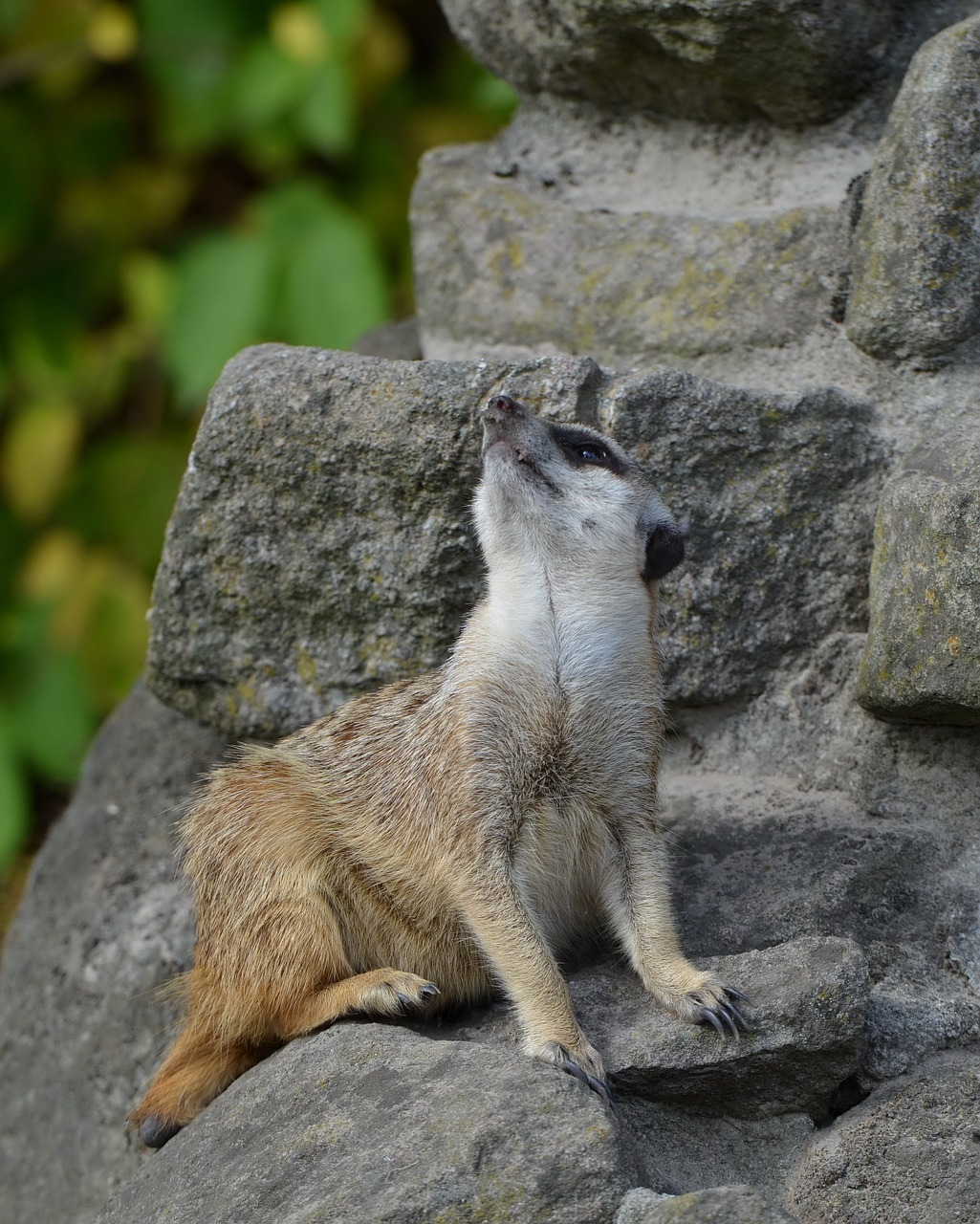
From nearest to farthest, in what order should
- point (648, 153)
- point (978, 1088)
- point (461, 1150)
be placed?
point (461, 1150)
point (978, 1088)
point (648, 153)

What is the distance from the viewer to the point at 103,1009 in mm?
3275

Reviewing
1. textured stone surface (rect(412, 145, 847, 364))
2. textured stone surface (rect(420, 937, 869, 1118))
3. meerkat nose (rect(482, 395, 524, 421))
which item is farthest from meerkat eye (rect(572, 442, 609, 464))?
textured stone surface (rect(420, 937, 869, 1118))

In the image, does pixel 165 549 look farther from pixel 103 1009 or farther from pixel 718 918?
pixel 718 918

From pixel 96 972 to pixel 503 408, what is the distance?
1.69 meters

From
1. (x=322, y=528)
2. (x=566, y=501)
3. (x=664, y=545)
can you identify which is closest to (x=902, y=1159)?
(x=664, y=545)

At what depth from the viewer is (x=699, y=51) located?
323cm

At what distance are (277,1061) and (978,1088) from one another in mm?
1171

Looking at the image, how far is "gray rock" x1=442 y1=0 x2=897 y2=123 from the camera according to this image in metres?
3.14

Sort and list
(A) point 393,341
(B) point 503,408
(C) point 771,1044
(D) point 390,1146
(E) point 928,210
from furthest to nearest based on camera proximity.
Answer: (A) point 393,341 → (E) point 928,210 → (B) point 503,408 → (C) point 771,1044 → (D) point 390,1146

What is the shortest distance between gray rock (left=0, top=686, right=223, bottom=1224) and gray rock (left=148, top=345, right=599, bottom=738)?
1.23 ft

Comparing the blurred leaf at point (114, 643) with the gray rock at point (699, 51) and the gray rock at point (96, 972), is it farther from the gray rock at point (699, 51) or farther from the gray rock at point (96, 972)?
the gray rock at point (699, 51)

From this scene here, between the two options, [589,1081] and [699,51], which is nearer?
[589,1081]

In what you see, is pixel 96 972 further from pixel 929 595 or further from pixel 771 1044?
pixel 929 595

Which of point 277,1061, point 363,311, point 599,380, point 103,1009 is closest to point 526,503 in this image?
point 599,380
